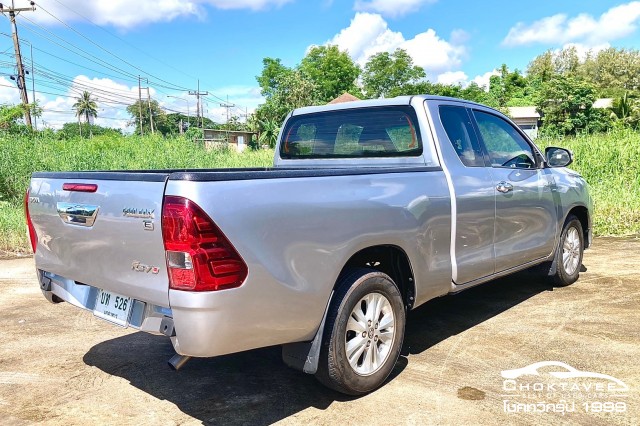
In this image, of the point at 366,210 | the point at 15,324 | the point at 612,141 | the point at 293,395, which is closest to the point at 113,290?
the point at 293,395

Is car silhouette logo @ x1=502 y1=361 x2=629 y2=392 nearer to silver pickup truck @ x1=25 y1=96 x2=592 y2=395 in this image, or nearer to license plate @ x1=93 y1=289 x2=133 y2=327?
silver pickup truck @ x1=25 y1=96 x2=592 y2=395

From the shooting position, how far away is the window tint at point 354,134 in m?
4.12

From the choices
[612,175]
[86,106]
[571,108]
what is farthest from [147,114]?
[612,175]

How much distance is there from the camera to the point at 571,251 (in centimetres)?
577

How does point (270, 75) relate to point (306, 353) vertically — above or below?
above

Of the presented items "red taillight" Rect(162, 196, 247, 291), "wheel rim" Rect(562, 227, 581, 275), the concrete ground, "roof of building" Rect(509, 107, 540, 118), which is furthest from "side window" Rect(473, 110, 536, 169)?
"roof of building" Rect(509, 107, 540, 118)

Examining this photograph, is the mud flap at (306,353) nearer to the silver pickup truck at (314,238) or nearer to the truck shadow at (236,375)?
the silver pickup truck at (314,238)

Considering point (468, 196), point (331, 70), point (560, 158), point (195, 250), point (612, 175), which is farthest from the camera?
point (331, 70)

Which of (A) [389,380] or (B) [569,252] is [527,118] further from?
(A) [389,380]

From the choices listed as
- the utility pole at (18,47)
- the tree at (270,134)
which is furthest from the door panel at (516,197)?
the tree at (270,134)

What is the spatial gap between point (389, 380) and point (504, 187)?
6.37 ft

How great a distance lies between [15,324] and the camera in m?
4.80

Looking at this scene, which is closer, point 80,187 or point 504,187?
point 80,187

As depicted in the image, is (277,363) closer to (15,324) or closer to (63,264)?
(63,264)
